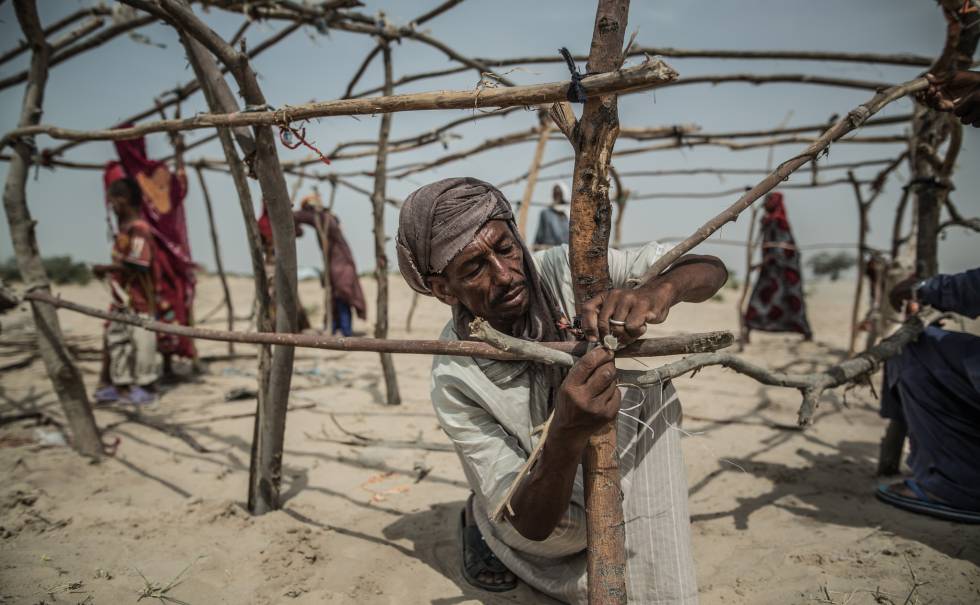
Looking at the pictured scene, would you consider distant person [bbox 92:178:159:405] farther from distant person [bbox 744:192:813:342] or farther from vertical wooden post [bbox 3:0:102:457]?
distant person [bbox 744:192:813:342]

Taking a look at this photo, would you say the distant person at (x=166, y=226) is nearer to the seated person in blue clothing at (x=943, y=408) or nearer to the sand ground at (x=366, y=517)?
the sand ground at (x=366, y=517)

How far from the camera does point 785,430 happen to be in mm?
3865

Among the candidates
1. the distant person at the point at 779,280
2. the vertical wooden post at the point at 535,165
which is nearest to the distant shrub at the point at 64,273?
the vertical wooden post at the point at 535,165

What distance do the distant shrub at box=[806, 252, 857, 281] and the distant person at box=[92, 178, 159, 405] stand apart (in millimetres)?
39481

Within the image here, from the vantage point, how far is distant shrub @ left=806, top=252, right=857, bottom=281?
117ft

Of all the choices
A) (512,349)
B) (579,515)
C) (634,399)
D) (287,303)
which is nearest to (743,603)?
(579,515)

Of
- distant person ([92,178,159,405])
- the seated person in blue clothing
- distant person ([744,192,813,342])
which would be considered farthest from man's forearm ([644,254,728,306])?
distant person ([744,192,813,342])

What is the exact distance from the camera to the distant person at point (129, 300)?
492 cm

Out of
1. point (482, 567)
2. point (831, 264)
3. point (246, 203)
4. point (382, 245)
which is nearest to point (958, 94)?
point (482, 567)

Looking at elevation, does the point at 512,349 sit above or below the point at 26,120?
below

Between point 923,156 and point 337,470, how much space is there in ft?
12.8

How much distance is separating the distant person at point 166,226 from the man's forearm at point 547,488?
16.9 feet

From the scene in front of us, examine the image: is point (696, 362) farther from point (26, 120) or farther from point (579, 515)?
point (26, 120)

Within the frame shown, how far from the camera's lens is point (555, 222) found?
7164 mm
